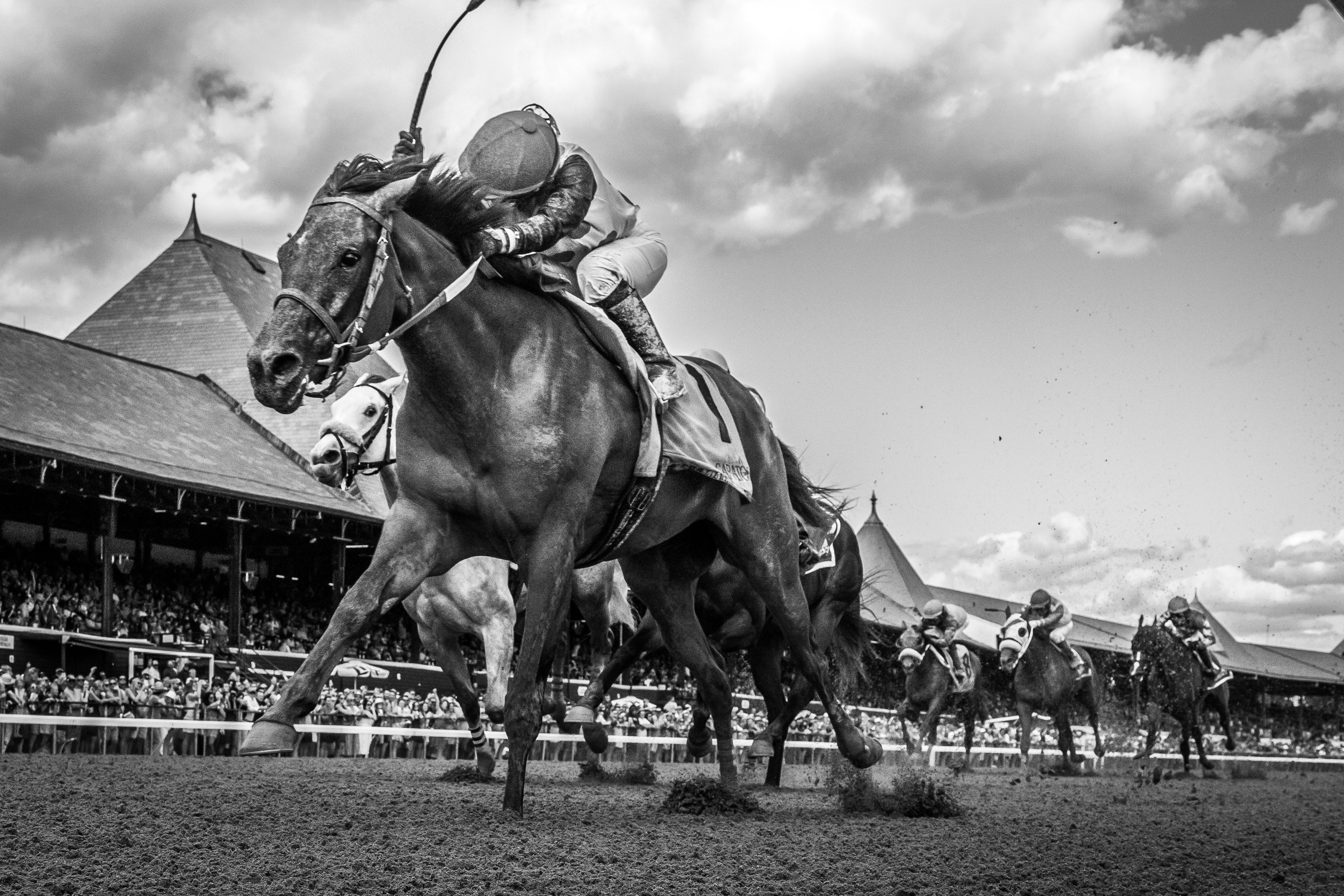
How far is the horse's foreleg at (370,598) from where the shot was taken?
18.0 ft

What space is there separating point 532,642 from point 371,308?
59.4 inches

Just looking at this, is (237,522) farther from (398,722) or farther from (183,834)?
(183,834)

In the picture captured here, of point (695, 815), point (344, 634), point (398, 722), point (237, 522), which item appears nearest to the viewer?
point (344, 634)

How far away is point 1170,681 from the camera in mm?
18891

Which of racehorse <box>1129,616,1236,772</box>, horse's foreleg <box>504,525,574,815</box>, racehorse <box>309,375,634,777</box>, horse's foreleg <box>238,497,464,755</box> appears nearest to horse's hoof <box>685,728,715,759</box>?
racehorse <box>309,375,634,777</box>

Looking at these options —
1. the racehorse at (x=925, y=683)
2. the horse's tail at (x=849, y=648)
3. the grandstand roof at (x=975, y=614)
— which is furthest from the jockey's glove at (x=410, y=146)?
the grandstand roof at (x=975, y=614)

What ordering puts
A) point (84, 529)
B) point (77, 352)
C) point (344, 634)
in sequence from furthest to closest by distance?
point (77, 352) < point (84, 529) < point (344, 634)

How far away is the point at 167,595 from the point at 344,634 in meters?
21.5

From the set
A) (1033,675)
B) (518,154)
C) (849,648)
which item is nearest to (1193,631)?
(1033,675)

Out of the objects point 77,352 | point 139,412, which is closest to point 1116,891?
point 139,412

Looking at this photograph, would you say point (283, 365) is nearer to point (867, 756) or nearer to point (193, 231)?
point (867, 756)

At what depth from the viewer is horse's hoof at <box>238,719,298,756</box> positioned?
5.38m

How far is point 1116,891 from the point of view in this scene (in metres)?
4.78

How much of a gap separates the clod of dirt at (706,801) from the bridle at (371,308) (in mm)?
2573
